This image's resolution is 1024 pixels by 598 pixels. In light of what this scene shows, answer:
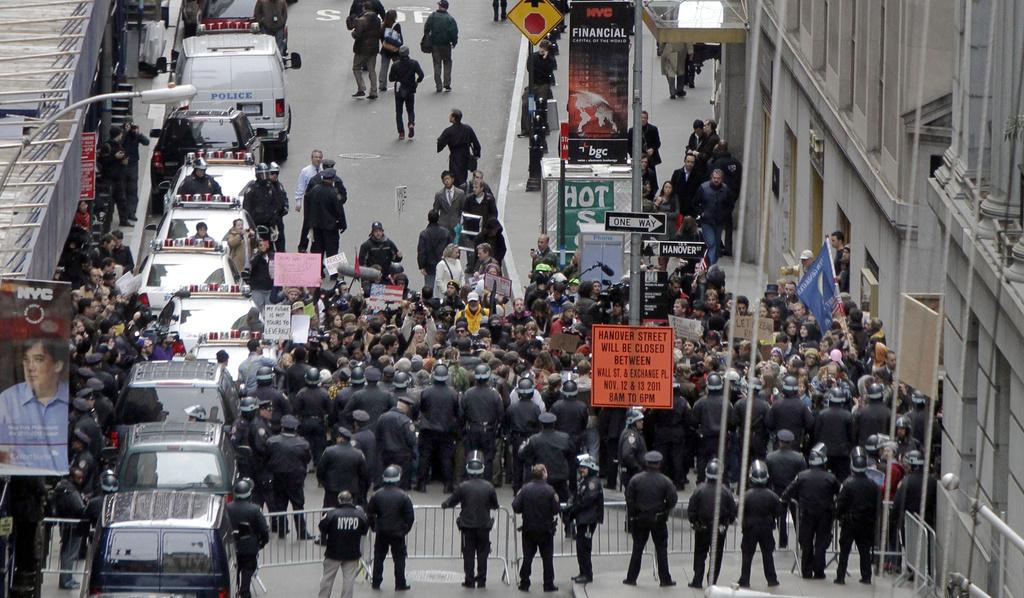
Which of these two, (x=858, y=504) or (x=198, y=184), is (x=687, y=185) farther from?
(x=858, y=504)

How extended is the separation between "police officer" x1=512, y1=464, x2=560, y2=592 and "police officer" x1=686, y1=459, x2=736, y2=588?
1351 mm

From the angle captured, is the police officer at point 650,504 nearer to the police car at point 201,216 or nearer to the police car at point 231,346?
the police car at point 231,346

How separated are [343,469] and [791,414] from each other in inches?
187

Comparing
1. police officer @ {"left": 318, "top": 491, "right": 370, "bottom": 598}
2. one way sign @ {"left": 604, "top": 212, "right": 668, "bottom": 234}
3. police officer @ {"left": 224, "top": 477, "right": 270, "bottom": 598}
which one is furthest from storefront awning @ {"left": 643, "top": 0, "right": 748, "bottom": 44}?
police officer @ {"left": 224, "top": 477, "right": 270, "bottom": 598}

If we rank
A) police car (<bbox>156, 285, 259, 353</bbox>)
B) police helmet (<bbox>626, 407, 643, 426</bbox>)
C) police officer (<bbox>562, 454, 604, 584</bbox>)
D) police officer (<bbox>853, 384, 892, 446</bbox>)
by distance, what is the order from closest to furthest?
police officer (<bbox>562, 454, 604, 584</bbox>) < police officer (<bbox>853, 384, 892, 446</bbox>) < police helmet (<bbox>626, 407, 643, 426</bbox>) < police car (<bbox>156, 285, 259, 353</bbox>)

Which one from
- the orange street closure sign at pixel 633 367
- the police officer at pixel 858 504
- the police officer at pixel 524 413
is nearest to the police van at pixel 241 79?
the orange street closure sign at pixel 633 367

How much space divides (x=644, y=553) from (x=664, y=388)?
192cm

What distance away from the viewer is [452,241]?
109 ft

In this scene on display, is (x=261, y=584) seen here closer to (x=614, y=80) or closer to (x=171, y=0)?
(x=614, y=80)

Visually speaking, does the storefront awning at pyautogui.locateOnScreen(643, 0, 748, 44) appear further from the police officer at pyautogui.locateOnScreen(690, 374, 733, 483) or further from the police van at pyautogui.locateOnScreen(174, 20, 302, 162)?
the police officer at pyautogui.locateOnScreen(690, 374, 733, 483)

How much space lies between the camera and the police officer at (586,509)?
21875 millimetres

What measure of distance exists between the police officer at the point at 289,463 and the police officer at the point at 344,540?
1.81 meters

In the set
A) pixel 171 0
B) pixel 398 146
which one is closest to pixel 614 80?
pixel 398 146

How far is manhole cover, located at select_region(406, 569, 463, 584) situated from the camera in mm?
22469
